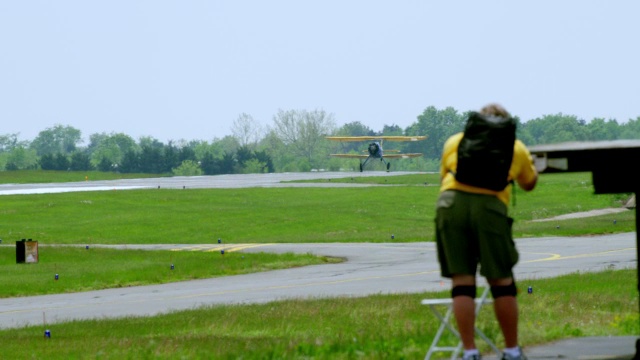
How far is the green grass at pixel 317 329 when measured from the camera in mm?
12797

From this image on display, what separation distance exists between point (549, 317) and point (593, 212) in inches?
1802

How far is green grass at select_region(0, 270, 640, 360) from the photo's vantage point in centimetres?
1280

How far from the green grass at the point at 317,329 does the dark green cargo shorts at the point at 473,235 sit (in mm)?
2023

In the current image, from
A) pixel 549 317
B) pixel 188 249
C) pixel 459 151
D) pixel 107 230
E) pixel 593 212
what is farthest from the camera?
pixel 593 212

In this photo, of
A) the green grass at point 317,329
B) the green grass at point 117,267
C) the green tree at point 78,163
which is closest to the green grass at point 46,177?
the green tree at point 78,163

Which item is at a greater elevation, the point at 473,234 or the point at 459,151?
the point at 459,151

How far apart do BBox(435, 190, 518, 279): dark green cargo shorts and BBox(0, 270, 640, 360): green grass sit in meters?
2.02

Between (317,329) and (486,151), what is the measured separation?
8424 mm

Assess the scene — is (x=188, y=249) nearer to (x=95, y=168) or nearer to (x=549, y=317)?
(x=549, y=317)

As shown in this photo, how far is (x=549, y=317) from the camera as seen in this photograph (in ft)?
54.2

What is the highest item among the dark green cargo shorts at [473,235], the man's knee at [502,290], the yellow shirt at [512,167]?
the yellow shirt at [512,167]

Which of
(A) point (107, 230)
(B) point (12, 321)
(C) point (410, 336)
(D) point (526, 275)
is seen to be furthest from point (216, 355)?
(A) point (107, 230)

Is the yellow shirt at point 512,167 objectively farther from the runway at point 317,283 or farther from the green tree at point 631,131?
the runway at point 317,283

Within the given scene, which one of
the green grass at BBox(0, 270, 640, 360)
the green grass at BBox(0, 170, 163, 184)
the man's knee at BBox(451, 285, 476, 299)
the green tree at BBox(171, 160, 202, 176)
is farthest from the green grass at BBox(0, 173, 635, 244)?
the green tree at BBox(171, 160, 202, 176)
